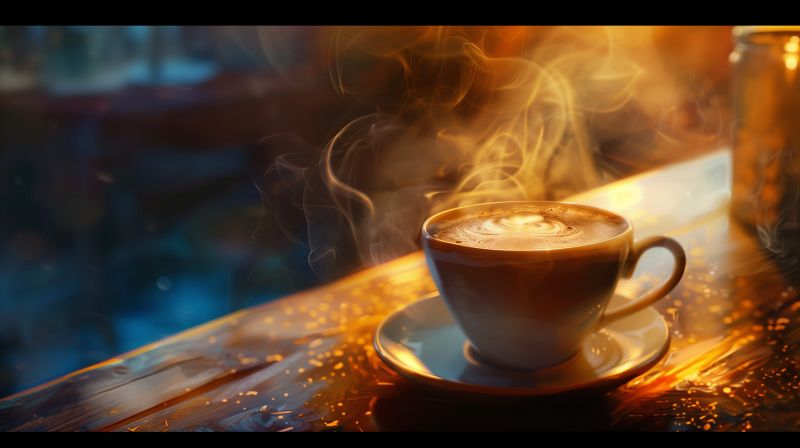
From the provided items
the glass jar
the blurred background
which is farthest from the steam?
the glass jar

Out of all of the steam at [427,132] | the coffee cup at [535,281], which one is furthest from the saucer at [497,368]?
the steam at [427,132]

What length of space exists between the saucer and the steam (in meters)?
0.18

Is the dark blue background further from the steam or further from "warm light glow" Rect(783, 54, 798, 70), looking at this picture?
"warm light glow" Rect(783, 54, 798, 70)

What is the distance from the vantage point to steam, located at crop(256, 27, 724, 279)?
2.11ft

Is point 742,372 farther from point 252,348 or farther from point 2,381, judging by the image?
point 2,381

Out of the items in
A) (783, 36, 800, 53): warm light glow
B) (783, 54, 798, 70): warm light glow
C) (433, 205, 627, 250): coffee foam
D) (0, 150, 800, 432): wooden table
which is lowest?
(0, 150, 800, 432): wooden table

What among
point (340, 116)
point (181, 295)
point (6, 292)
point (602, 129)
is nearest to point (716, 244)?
point (602, 129)

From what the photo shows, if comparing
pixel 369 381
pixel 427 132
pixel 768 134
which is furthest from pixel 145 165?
pixel 768 134

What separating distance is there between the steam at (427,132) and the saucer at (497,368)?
0.18m

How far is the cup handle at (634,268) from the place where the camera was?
36 centimetres

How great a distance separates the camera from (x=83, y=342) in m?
0.47

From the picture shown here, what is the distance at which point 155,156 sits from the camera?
2.28 ft

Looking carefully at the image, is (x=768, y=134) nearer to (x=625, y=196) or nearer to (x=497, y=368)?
(x=625, y=196)

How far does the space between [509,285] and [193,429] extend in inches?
8.9
